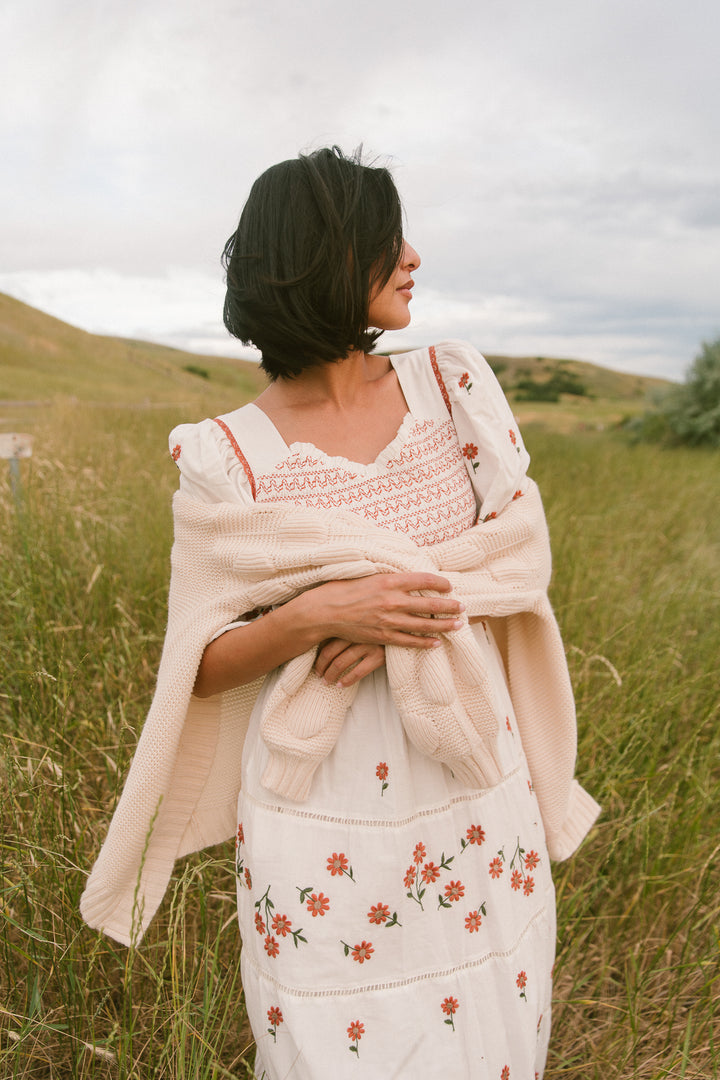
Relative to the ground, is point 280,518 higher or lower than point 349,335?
lower

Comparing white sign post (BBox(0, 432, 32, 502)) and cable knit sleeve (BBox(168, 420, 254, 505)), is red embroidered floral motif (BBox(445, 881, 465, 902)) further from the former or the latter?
white sign post (BBox(0, 432, 32, 502))

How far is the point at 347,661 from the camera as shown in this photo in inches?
45.8

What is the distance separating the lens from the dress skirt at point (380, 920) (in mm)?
1162

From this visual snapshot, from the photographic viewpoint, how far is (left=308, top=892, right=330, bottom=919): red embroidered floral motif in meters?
1.16

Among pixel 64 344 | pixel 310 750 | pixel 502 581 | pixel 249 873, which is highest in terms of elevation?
pixel 64 344

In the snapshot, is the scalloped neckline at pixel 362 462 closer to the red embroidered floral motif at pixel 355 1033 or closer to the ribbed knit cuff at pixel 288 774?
the ribbed knit cuff at pixel 288 774

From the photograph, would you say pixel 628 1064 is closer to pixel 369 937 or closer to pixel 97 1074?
pixel 369 937

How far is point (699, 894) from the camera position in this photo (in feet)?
6.87

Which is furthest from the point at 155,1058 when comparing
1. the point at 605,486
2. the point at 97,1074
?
the point at 605,486

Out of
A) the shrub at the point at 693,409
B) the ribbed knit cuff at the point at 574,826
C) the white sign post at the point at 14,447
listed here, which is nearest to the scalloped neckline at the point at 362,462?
the ribbed knit cuff at the point at 574,826

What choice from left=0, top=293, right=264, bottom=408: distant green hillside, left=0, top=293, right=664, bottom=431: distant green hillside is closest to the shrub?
left=0, top=293, right=664, bottom=431: distant green hillside

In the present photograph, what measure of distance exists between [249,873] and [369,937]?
24cm

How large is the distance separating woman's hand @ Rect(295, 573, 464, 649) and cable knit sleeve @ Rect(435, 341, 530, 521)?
0.28 meters

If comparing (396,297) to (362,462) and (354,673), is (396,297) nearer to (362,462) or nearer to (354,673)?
(362,462)
